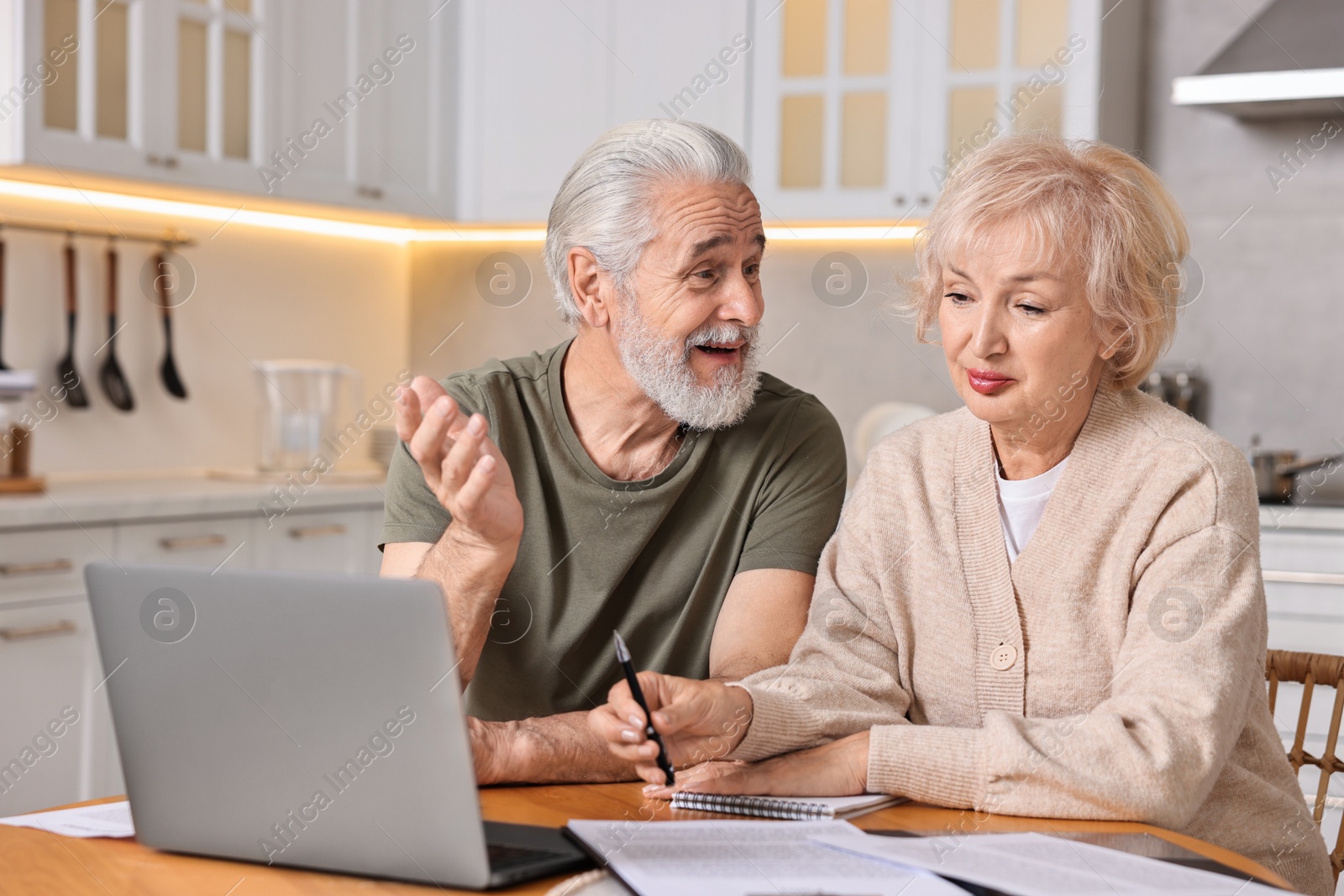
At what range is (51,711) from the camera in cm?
266

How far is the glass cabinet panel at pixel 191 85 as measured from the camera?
3.19 m

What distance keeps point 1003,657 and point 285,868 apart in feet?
2.33

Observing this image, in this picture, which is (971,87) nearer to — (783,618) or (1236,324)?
(1236,324)

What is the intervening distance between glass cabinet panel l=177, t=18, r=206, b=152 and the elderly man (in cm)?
185

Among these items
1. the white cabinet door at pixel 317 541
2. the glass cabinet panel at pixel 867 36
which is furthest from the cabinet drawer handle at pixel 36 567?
the glass cabinet panel at pixel 867 36

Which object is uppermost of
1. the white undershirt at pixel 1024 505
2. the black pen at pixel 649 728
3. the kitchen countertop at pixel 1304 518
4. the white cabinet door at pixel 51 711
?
the white undershirt at pixel 1024 505

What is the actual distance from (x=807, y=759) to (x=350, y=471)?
9.43 feet

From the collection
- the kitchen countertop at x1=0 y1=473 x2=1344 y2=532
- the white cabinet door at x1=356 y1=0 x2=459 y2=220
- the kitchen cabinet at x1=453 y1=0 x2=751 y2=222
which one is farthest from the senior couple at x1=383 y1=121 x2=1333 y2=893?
the white cabinet door at x1=356 y1=0 x2=459 y2=220

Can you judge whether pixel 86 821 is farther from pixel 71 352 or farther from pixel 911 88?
pixel 911 88

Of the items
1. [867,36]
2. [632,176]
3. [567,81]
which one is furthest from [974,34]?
[632,176]

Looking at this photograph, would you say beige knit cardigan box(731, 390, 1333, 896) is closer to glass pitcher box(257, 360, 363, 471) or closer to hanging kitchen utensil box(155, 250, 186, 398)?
glass pitcher box(257, 360, 363, 471)

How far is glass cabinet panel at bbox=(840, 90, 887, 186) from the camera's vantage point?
3.53 meters

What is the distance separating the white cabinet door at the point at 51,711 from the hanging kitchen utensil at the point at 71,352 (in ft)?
2.37

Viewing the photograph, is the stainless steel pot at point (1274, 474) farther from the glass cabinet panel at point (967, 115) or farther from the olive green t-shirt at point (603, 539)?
the olive green t-shirt at point (603, 539)
